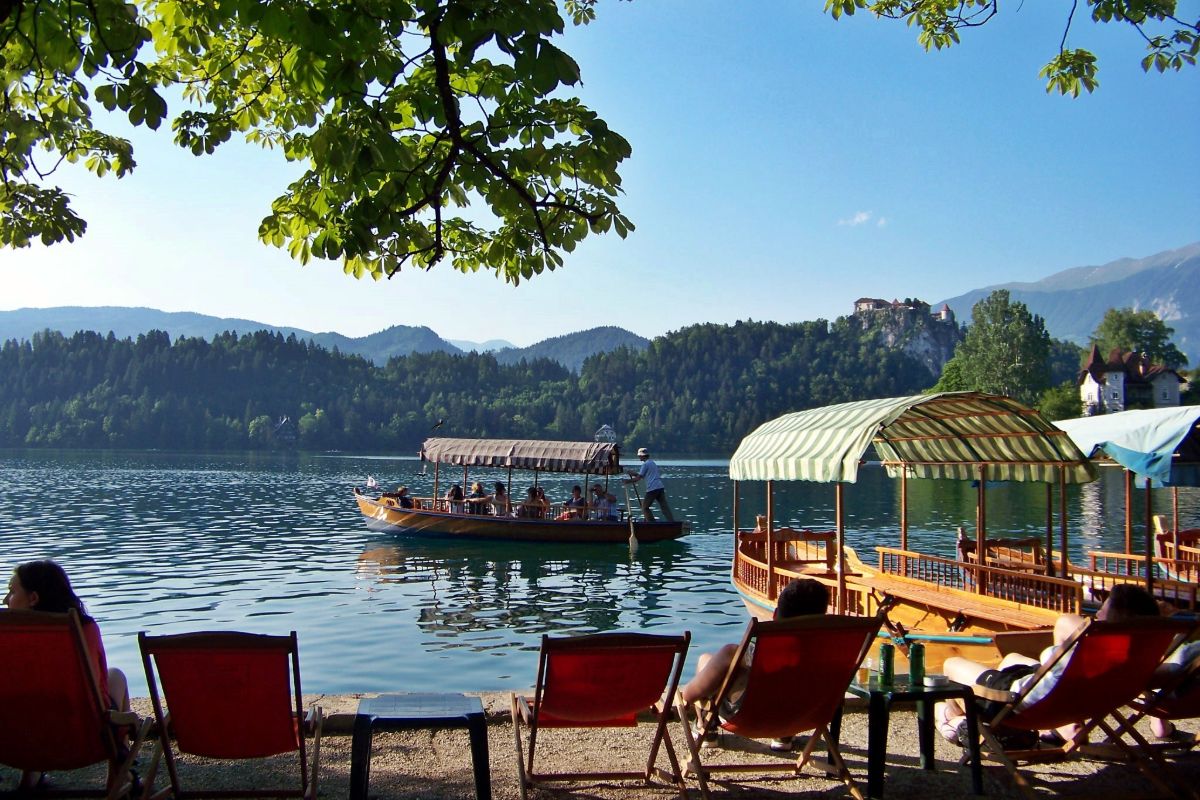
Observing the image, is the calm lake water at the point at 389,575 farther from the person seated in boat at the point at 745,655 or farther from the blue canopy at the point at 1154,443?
the person seated in boat at the point at 745,655

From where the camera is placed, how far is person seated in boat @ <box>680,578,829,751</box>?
16.8 ft

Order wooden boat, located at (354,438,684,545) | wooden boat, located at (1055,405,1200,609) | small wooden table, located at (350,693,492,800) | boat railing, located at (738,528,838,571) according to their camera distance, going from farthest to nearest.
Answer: wooden boat, located at (354,438,684,545), boat railing, located at (738,528,838,571), wooden boat, located at (1055,405,1200,609), small wooden table, located at (350,693,492,800)

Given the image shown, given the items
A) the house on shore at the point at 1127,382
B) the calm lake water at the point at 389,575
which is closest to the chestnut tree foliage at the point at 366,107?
the calm lake water at the point at 389,575

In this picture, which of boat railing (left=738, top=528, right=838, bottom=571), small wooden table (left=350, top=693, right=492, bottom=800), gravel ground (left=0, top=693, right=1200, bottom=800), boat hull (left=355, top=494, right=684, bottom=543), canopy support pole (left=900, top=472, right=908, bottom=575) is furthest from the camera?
boat hull (left=355, top=494, right=684, bottom=543)

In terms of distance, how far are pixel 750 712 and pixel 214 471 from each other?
86081 millimetres

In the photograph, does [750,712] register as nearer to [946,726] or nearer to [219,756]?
[946,726]

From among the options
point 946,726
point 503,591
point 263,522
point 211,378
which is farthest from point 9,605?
point 211,378

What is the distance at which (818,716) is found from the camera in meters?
5.00

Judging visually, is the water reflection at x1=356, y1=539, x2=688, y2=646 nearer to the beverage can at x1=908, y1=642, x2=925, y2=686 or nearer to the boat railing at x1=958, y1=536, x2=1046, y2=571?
the boat railing at x1=958, y1=536, x2=1046, y2=571

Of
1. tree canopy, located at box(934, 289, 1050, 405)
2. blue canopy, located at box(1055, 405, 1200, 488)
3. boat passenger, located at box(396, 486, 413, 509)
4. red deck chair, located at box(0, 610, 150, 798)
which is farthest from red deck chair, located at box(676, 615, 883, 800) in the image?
tree canopy, located at box(934, 289, 1050, 405)

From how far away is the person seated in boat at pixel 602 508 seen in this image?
102ft

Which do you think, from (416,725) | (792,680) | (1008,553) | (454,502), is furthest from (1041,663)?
(454,502)

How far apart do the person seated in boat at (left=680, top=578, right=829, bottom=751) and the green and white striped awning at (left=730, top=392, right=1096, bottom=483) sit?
3.97 meters

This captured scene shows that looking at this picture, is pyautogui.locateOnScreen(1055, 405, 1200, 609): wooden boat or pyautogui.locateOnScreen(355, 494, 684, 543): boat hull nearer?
pyautogui.locateOnScreen(1055, 405, 1200, 609): wooden boat
